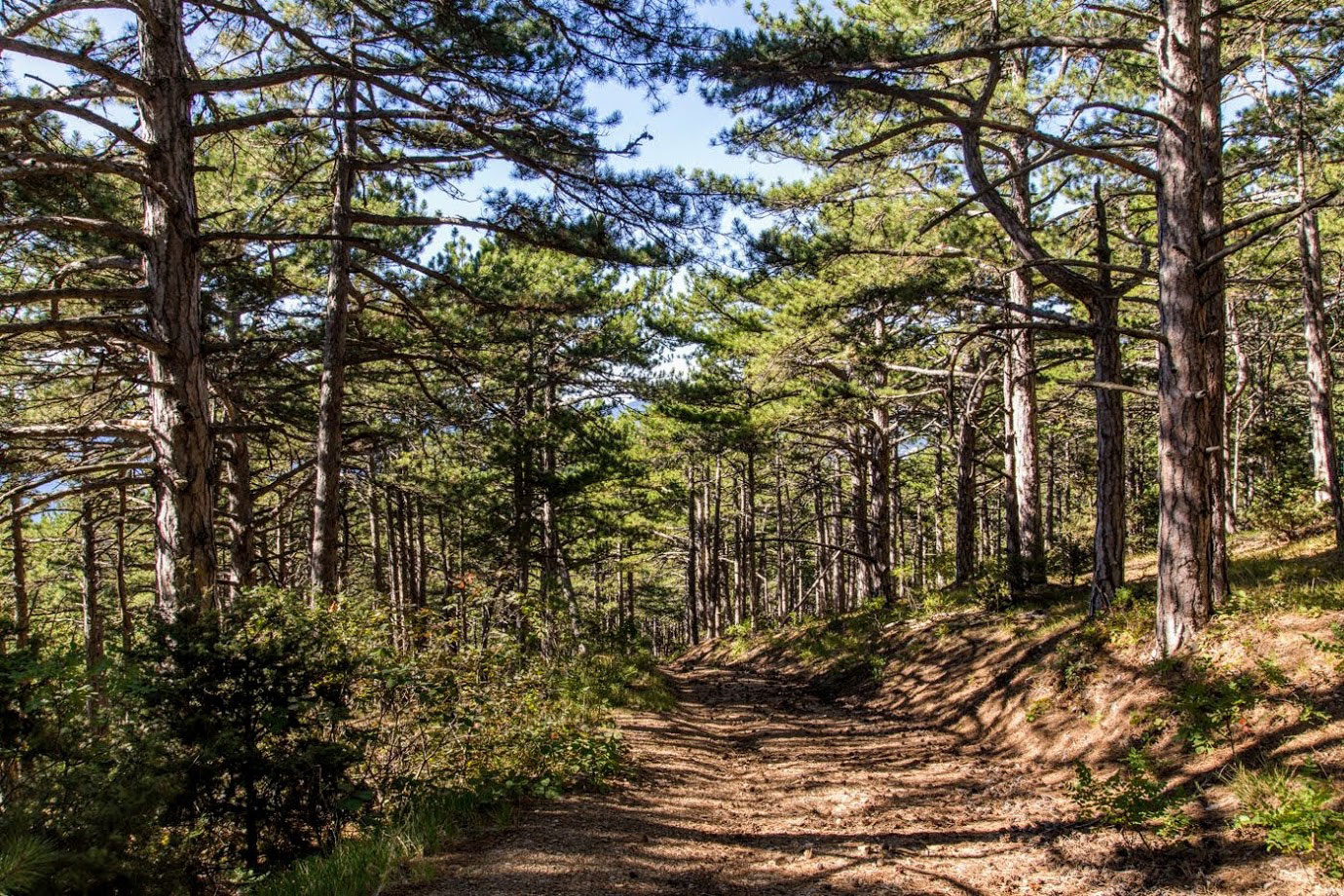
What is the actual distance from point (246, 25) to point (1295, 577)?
1248 cm

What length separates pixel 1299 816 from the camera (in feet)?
12.6

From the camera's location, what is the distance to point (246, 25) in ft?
26.9

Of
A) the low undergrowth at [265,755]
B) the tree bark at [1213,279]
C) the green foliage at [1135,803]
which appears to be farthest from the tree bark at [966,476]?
the low undergrowth at [265,755]

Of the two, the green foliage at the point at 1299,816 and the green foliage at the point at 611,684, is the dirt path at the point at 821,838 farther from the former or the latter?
the green foliage at the point at 611,684

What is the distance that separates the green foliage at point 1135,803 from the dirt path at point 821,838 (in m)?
0.15

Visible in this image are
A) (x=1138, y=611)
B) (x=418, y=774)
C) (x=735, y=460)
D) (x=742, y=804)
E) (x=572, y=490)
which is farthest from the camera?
(x=735, y=460)

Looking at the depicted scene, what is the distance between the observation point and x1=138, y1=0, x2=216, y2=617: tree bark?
6164mm

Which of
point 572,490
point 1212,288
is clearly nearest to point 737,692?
point 572,490

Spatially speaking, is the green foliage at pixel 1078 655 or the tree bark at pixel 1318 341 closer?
the green foliage at pixel 1078 655

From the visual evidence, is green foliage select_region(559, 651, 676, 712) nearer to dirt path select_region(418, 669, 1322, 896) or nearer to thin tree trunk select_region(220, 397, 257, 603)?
dirt path select_region(418, 669, 1322, 896)

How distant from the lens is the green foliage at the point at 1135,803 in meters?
4.68

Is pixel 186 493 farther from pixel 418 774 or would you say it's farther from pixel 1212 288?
pixel 1212 288

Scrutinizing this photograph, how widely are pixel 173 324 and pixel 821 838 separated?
6.49m

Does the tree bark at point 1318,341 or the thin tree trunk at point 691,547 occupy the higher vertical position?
the tree bark at point 1318,341
